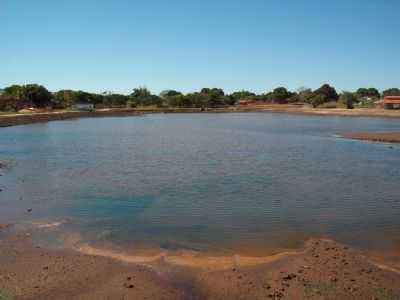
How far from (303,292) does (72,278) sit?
470 cm

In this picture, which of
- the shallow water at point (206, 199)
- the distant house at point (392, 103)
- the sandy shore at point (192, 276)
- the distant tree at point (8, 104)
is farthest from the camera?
the distant house at point (392, 103)

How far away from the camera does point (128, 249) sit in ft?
33.2

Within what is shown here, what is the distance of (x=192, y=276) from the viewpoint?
8.30m

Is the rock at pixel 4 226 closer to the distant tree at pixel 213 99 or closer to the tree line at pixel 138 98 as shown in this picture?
the tree line at pixel 138 98

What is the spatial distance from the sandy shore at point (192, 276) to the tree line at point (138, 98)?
9587 centimetres

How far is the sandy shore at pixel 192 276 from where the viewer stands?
7402 mm

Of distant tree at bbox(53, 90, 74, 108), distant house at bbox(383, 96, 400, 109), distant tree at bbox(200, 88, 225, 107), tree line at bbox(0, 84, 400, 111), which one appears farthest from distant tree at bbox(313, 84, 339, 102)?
distant tree at bbox(53, 90, 74, 108)

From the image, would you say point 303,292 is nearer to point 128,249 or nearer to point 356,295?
point 356,295

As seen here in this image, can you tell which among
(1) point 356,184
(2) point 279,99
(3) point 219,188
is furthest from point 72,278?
(2) point 279,99

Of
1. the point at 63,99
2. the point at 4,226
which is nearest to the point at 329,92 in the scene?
the point at 63,99

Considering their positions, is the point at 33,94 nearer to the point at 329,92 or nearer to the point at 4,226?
the point at 4,226

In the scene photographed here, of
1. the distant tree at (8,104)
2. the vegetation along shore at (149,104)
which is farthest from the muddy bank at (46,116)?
the distant tree at (8,104)

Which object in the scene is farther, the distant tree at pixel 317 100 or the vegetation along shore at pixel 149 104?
the distant tree at pixel 317 100

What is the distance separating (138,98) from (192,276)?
157m
